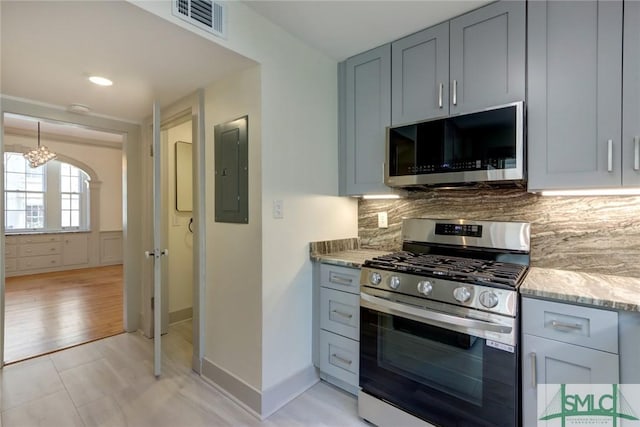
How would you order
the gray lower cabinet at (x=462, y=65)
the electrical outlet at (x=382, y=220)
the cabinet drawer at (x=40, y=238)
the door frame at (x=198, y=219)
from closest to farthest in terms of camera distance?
1. the gray lower cabinet at (x=462, y=65)
2. the door frame at (x=198, y=219)
3. the electrical outlet at (x=382, y=220)
4. the cabinet drawer at (x=40, y=238)

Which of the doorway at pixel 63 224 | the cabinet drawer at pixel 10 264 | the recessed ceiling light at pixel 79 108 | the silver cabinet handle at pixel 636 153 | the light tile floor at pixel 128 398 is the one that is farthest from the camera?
the cabinet drawer at pixel 10 264

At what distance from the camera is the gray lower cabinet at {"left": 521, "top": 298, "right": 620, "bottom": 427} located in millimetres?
1253

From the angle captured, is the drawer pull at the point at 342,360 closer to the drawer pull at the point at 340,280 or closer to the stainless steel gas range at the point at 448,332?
the stainless steel gas range at the point at 448,332

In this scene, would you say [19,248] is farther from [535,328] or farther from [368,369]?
[535,328]

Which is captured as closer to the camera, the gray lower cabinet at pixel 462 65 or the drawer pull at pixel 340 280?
the gray lower cabinet at pixel 462 65

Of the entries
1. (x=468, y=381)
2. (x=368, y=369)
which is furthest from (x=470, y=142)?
(x=368, y=369)

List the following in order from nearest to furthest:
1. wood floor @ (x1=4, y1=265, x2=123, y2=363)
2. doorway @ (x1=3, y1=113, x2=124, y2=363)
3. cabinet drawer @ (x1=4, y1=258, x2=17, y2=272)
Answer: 1. wood floor @ (x1=4, y1=265, x2=123, y2=363)
2. doorway @ (x1=3, y1=113, x2=124, y2=363)
3. cabinet drawer @ (x1=4, y1=258, x2=17, y2=272)

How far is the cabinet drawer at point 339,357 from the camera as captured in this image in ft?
6.68

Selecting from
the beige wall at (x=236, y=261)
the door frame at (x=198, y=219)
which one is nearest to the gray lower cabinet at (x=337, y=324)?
the beige wall at (x=236, y=261)

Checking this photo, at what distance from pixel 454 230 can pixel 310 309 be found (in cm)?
116

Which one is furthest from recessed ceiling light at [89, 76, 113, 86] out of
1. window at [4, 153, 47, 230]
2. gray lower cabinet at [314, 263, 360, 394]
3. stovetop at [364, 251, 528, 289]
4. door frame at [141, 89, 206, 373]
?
window at [4, 153, 47, 230]

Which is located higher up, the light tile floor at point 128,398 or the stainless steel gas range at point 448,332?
the stainless steel gas range at point 448,332

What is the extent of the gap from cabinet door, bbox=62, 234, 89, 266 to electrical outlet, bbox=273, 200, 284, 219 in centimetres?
656

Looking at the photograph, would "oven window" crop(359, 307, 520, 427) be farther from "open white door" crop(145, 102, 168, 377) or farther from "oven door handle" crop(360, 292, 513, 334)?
"open white door" crop(145, 102, 168, 377)
